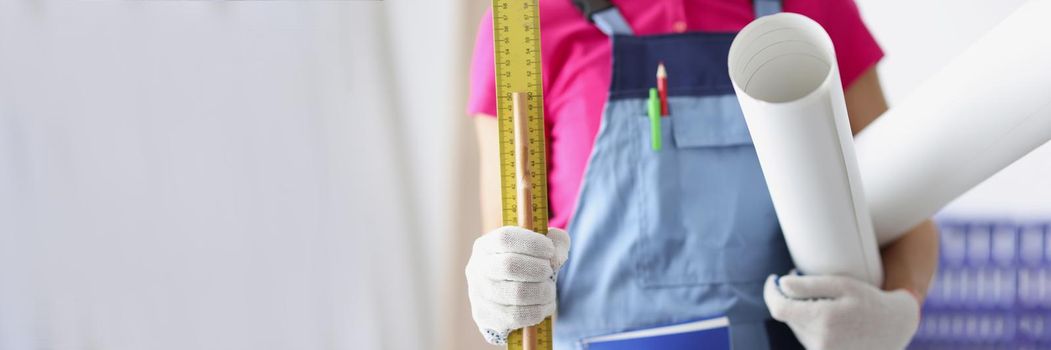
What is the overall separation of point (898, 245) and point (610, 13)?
52 centimetres

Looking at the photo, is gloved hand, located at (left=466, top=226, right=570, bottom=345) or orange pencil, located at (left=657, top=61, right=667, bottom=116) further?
orange pencil, located at (left=657, top=61, right=667, bottom=116)

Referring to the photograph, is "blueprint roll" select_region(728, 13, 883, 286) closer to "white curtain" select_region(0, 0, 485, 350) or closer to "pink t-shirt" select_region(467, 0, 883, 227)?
"pink t-shirt" select_region(467, 0, 883, 227)

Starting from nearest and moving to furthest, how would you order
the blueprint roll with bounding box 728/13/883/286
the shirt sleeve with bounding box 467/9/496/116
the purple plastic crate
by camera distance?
the blueprint roll with bounding box 728/13/883/286, the shirt sleeve with bounding box 467/9/496/116, the purple plastic crate

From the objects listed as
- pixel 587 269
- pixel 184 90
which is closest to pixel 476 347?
pixel 587 269

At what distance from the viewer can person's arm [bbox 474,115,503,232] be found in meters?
1.29

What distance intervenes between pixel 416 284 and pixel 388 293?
0.40 feet

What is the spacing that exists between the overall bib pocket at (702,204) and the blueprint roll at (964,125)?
0.15 meters

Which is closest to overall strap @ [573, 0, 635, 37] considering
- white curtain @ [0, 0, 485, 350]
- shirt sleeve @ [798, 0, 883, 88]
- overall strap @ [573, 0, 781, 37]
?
overall strap @ [573, 0, 781, 37]

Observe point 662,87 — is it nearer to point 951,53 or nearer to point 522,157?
point 522,157

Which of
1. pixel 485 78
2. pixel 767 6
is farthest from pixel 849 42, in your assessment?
pixel 485 78

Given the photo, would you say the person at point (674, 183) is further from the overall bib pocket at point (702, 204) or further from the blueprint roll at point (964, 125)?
→ the blueprint roll at point (964, 125)

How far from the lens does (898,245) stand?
1247mm

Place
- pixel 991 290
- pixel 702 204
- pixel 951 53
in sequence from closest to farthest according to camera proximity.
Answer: pixel 702 204, pixel 991 290, pixel 951 53

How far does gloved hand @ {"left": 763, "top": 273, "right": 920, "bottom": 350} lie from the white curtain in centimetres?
79
